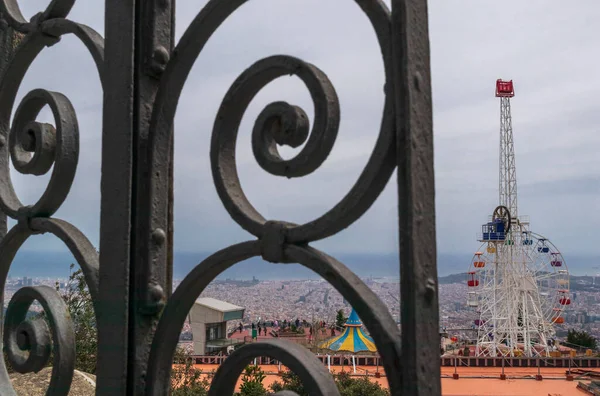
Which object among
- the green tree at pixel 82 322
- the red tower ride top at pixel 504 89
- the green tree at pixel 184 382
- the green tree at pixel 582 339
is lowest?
the green tree at pixel 582 339

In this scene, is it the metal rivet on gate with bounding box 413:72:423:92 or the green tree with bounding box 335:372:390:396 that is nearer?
the metal rivet on gate with bounding box 413:72:423:92

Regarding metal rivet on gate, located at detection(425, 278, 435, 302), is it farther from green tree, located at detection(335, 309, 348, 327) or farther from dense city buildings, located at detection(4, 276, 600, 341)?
green tree, located at detection(335, 309, 348, 327)

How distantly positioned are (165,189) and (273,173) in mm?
179

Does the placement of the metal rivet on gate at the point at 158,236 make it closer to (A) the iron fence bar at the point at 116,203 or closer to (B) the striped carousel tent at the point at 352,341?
(A) the iron fence bar at the point at 116,203

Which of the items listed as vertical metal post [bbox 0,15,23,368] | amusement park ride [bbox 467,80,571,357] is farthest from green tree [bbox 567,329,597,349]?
vertical metal post [bbox 0,15,23,368]

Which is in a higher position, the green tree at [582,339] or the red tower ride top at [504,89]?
the red tower ride top at [504,89]

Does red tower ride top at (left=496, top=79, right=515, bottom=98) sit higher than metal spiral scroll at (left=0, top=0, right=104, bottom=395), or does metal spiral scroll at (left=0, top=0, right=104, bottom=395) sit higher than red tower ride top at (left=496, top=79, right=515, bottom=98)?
red tower ride top at (left=496, top=79, right=515, bottom=98)

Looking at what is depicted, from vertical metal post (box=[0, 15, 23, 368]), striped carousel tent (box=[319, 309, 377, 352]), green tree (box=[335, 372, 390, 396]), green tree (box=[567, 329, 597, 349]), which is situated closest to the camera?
vertical metal post (box=[0, 15, 23, 368])

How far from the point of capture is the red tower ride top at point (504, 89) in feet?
76.5

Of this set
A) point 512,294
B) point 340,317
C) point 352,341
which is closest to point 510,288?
point 512,294

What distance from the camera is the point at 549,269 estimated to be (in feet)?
66.5

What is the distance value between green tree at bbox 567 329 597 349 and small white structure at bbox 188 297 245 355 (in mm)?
12953

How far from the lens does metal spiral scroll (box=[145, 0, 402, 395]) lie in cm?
48

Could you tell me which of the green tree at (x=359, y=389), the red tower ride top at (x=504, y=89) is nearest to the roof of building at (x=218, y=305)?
the green tree at (x=359, y=389)
